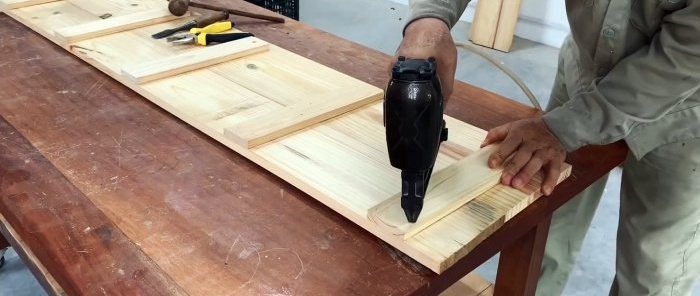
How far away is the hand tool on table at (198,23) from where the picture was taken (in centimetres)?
133

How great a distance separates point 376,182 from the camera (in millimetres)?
840

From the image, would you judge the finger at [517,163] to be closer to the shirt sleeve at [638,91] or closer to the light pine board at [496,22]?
the shirt sleeve at [638,91]

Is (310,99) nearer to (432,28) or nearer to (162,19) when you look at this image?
(432,28)

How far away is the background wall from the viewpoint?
11.1 feet

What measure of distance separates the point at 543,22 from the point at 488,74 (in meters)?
0.69

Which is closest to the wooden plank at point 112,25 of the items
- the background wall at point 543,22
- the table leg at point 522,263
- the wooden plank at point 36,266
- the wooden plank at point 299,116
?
the wooden plank at point 36,266

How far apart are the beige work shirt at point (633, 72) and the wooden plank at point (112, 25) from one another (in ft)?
2.08

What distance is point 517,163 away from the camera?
88cm

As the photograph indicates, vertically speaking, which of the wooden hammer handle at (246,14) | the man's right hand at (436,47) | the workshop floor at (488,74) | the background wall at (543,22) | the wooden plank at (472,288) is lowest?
the workshop floor at (488,74)

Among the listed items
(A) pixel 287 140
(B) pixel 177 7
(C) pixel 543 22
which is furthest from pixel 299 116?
(C) pixel 543 22

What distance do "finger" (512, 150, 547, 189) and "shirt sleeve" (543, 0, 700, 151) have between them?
0.21 ft

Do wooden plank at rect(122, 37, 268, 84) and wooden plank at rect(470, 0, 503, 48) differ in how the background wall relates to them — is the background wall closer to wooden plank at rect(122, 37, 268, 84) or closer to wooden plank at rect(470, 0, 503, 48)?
wooden plank at rect(470, 0, 503, 48)

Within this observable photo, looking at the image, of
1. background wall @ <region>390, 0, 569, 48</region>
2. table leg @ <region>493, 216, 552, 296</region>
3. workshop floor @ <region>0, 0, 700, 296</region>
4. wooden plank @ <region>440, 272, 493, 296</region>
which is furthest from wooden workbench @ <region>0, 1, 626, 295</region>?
background wall @ <region>390, 0, 569, 48</region>

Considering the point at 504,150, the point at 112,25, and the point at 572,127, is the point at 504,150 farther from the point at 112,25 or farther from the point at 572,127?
the point at 112,25
